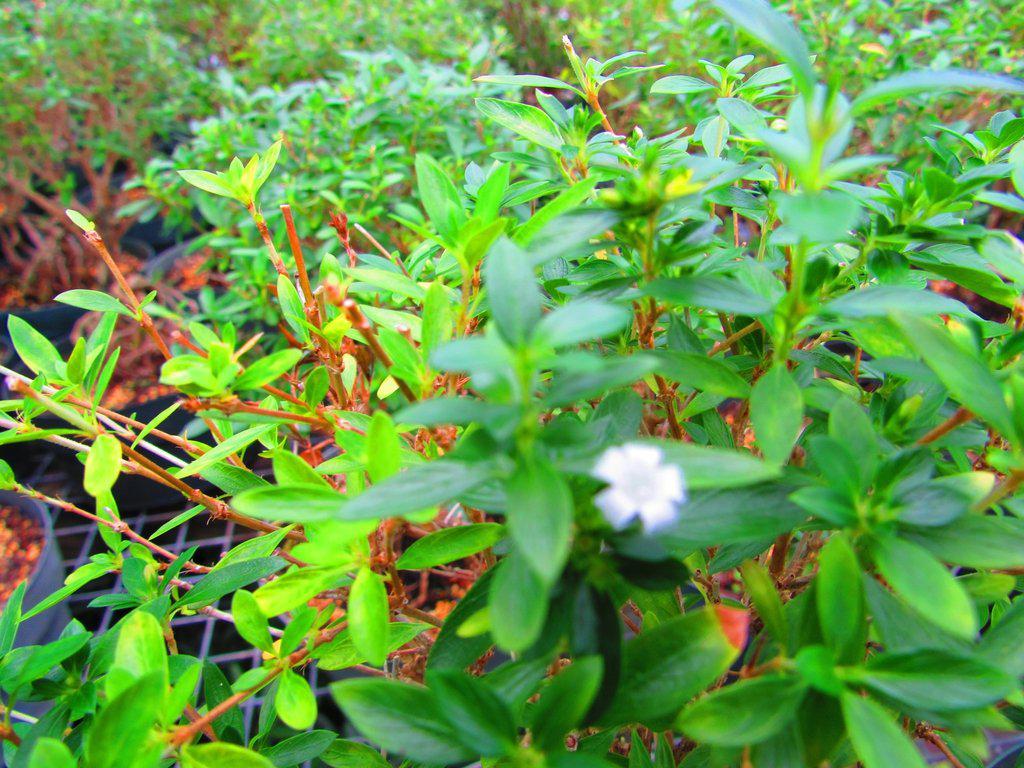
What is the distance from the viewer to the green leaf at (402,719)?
1.41 feet

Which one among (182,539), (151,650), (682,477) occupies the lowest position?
(182,539)

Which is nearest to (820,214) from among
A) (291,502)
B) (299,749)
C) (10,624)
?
(291,502)

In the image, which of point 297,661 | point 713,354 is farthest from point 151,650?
point 713,354

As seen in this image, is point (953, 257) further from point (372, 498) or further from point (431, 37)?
point (431, 37)

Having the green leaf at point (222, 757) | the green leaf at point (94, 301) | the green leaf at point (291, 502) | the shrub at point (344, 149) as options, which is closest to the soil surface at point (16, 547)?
the shrub at point (344, 149)

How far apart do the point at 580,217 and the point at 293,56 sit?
253 cm

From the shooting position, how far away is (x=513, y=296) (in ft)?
1.36

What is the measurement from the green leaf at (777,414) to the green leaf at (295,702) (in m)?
0.42

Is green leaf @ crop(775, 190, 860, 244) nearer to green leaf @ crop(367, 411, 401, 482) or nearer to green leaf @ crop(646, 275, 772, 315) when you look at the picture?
green leaf @ crop(646, 275, 772, 315)

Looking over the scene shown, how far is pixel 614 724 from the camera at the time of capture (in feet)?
1.52

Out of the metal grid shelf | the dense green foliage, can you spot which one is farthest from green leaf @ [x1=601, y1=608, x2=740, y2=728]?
Result: the metal grid shelf

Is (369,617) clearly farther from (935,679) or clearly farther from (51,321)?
(51,321)

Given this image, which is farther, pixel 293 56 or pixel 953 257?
pixel 293 56

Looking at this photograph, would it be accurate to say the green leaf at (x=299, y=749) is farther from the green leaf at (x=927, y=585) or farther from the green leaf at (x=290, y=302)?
the green leaf at (x=927, y=585)
